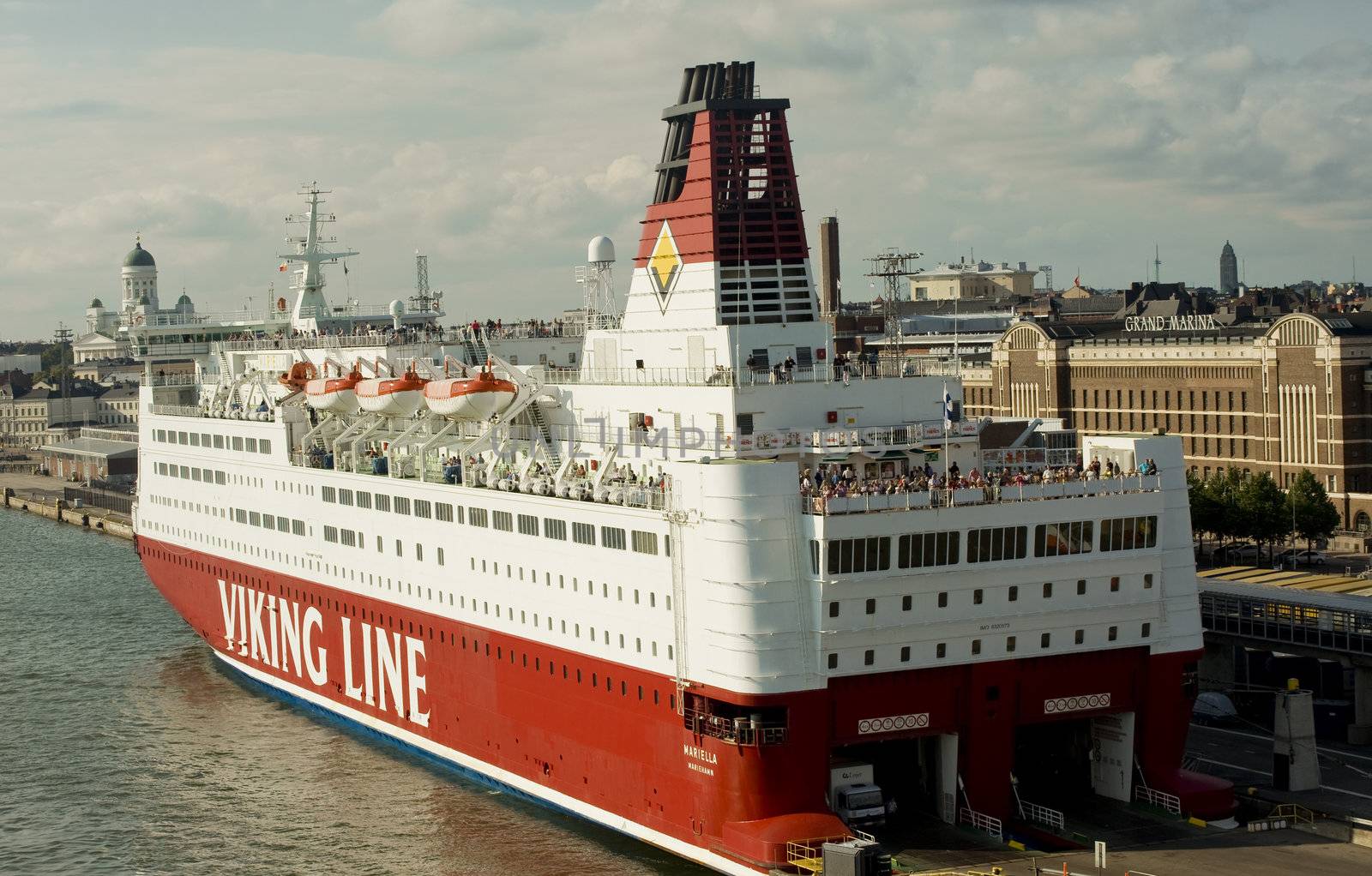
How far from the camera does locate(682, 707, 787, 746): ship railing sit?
3372 centimetres

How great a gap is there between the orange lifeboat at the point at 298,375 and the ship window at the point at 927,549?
1138 inches

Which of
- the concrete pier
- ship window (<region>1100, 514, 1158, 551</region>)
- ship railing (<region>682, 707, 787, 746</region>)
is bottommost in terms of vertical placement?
the concrete pier

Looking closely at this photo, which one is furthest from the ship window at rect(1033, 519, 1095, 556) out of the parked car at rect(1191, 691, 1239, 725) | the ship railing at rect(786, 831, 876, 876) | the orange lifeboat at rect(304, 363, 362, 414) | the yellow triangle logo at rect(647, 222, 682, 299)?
the orange lifeboat at rect(304, 363, 362, 414)

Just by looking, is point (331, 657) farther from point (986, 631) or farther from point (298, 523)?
point (986, 631)

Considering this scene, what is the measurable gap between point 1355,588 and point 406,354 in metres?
32.2

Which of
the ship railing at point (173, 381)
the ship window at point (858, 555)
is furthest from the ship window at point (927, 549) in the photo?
the ship railing at point (173, 381)

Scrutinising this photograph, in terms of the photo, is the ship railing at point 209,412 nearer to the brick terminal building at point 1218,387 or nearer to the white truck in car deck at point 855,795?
the white truck in car deck at point 855,795

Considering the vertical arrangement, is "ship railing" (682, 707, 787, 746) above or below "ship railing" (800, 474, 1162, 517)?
below

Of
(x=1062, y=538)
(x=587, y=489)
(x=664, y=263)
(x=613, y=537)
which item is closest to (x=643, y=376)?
(x=664, y=263)

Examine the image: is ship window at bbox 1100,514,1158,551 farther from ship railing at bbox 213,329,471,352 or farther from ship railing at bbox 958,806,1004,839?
ship railing at bbox 213,329,471,352

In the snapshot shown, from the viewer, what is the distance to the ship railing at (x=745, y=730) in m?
33.7

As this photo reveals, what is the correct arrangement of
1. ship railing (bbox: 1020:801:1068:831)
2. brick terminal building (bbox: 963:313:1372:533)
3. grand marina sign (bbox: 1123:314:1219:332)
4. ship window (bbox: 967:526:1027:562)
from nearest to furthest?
ship window (bbox: 967:526:1027:562), ship railing (bbox: 1020:801:1068:831), brick terminal building (bbox: 963:313:1372:533), grand marina sign (bbox: 1123:314:1219:332)

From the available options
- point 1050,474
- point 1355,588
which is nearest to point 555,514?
point 1050,474

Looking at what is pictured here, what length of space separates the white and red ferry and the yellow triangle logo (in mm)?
98
